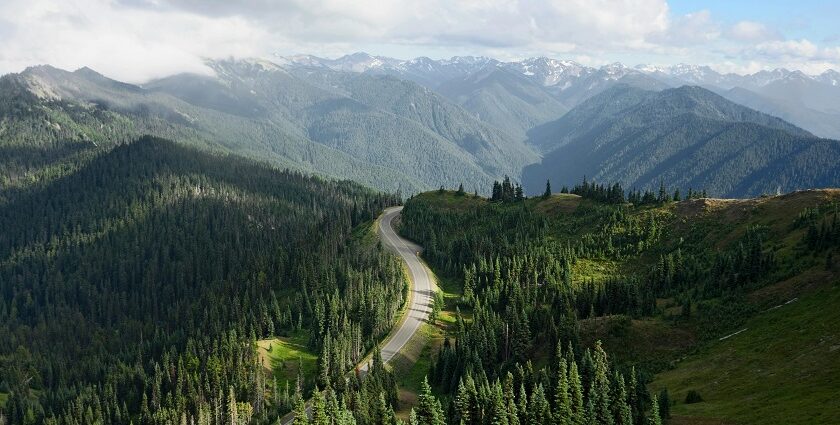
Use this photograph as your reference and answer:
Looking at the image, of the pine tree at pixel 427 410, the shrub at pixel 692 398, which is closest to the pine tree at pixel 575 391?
the shrub at pixel 692 398

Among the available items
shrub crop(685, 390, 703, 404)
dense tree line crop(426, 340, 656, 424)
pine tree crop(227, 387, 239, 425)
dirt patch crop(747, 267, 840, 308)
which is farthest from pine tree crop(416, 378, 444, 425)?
dirt patch crop(747, 267, 840, 308)

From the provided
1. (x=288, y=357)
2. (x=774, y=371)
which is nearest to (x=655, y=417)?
(x=774, y=371)

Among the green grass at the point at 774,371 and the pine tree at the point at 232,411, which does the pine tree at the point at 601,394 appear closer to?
the green grass at the point at 774,371

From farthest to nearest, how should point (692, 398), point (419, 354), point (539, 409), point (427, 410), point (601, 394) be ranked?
point (419, 354)
point (692, 398)
point (427, 410)
point (601, 394)
point (539, 409)

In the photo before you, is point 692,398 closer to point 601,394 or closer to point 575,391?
point 601,394

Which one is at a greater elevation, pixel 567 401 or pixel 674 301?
pixel 674 301
